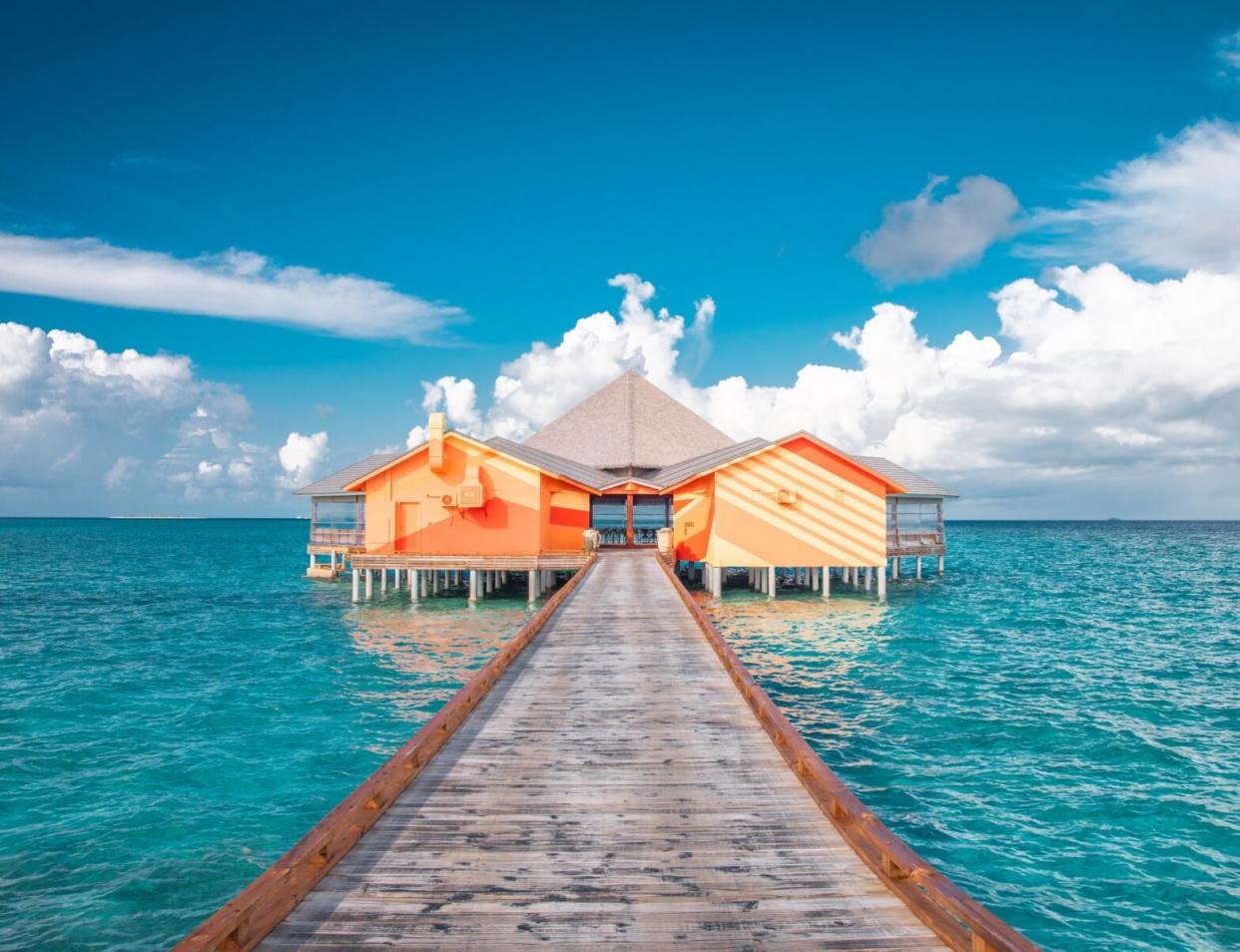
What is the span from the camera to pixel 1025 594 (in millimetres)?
39844

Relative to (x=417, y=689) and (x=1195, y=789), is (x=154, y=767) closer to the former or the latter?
(x=417, y=689)

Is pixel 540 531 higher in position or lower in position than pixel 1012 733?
higher

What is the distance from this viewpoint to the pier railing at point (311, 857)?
4379 mm

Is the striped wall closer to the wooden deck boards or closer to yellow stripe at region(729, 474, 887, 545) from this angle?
yellow stripe at region(729, 474, 887, 545)

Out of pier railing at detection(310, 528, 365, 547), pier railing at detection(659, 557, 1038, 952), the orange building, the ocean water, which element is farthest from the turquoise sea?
pier railing at detection(310, 528, 365, 547)

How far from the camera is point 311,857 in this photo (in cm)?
528

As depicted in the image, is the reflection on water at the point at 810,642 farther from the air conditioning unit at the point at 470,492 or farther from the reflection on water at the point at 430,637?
the air conditioning unit at the point at 470,492

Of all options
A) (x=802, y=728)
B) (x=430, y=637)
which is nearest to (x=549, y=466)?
(x=430, y=637)

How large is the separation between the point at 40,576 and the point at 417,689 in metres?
47.9

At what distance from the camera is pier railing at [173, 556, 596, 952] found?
4379mm

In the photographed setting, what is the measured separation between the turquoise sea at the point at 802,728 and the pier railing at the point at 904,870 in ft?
11.5

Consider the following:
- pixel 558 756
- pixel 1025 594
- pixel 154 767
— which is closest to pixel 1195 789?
pixel 558 756

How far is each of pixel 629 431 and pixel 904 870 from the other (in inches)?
1573

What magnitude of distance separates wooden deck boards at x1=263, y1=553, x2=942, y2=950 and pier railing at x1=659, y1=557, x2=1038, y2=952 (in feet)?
0.33
